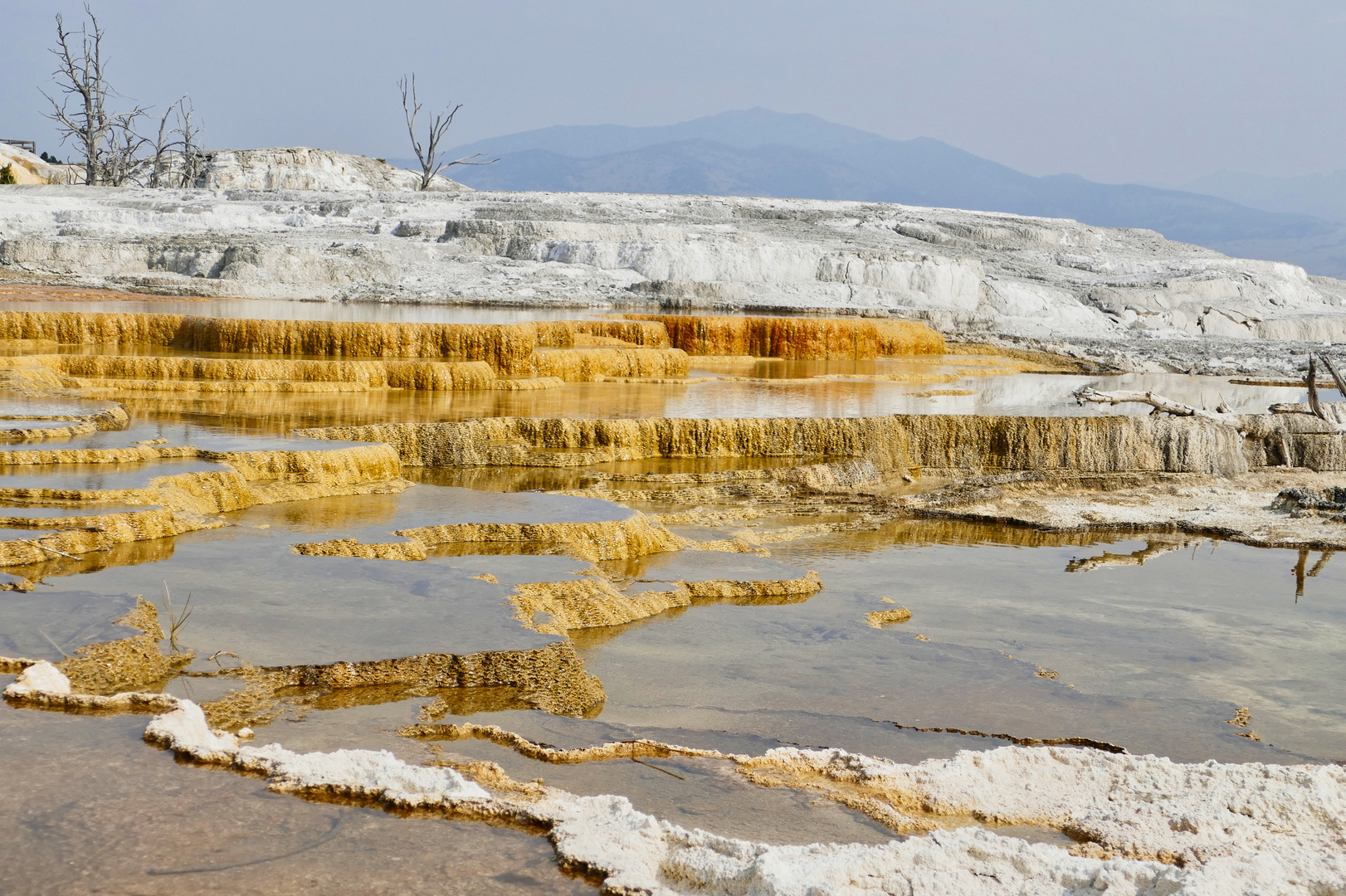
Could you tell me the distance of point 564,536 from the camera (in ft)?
21.7

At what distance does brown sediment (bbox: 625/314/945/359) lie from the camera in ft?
60.1

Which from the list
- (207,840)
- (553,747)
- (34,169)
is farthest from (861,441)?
(34,169)

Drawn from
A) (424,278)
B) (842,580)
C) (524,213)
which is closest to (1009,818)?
(842,580)

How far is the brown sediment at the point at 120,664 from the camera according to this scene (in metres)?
4.11

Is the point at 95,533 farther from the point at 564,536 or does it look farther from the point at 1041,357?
the point at 1041,357

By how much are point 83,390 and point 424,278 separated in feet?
53.1

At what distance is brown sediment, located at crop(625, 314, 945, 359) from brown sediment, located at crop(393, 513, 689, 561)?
37.7 ft

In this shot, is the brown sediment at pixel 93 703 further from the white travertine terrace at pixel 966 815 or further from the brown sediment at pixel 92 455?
the brown sediment at pixel 92 455

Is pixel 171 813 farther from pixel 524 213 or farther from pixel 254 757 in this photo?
pixel 524 213

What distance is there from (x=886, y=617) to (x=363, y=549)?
105 inches

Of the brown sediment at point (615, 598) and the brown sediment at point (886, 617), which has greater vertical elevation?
the brown sediment at point (615, 598)

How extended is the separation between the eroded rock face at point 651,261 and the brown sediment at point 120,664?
62.7 feet

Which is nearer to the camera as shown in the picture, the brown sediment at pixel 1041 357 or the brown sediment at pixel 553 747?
the brown sediment at pixel 553 747

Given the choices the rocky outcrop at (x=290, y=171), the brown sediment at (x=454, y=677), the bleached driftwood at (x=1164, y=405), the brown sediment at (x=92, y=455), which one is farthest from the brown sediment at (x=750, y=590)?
the rocky outcrop at (x=290, y=171)
